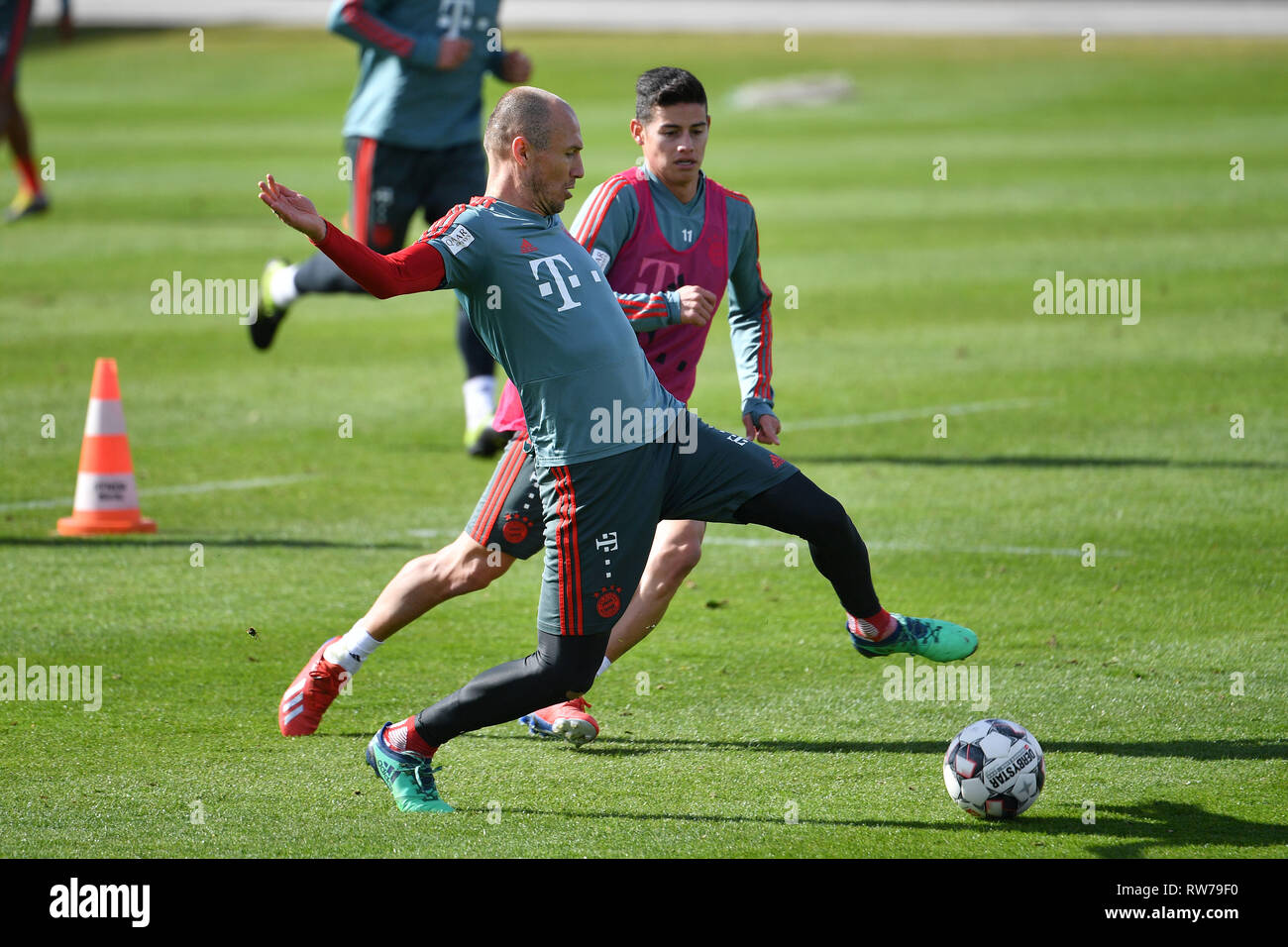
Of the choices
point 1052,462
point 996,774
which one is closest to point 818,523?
point 996,774

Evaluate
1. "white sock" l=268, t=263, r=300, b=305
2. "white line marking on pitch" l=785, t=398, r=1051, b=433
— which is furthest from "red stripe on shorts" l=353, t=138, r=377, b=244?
"white line marking on pitch" l=785, t=398, r=1051, b=433

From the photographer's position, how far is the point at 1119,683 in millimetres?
6496

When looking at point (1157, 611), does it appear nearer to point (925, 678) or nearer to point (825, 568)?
point (925, 678)

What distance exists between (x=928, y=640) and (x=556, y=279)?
1825mm

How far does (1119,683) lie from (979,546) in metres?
2.03

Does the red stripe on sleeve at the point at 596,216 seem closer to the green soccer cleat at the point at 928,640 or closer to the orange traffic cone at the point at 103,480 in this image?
the green soccer cleat at the point at 928,640

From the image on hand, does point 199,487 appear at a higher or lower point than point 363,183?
lower

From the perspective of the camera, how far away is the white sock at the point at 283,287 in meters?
10.7

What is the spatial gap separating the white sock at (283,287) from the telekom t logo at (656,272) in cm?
510

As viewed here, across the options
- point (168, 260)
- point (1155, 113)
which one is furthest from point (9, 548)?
point (1155, 113)

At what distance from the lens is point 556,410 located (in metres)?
5.11

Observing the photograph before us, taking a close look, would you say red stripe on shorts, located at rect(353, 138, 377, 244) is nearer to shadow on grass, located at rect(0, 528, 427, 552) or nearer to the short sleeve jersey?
shadow on grass, located at rect(0, 528, 427, 552)

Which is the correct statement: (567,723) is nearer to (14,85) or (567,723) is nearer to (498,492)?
(498,492)
